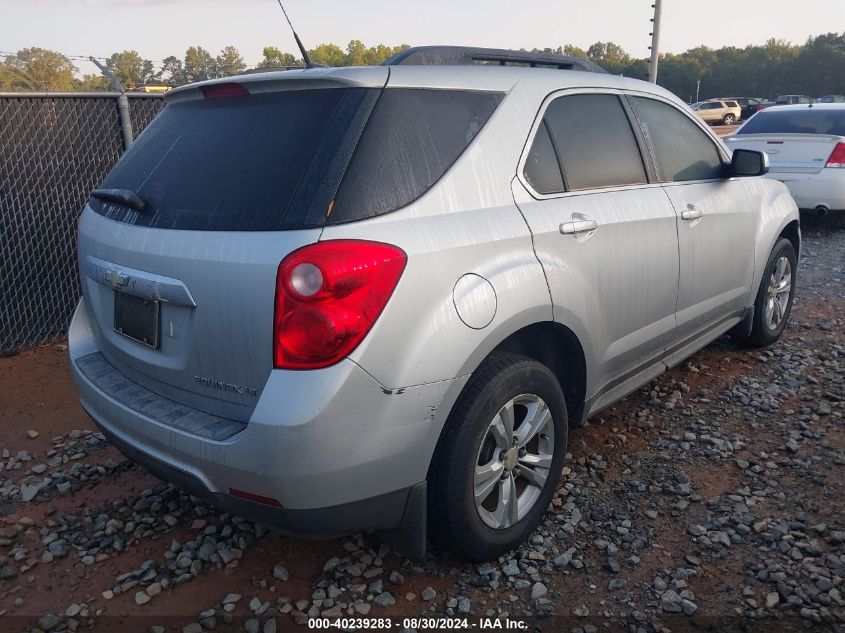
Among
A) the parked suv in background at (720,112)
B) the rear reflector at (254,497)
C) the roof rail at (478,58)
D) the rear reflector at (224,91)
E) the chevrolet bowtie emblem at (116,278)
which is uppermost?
the roof rail at (478,58)

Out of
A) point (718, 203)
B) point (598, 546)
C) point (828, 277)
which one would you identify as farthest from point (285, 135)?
point (828, 277)

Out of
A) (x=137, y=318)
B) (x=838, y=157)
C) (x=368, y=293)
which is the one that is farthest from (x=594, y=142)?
(x=838, y=157)

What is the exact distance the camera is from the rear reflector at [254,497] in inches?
83.5

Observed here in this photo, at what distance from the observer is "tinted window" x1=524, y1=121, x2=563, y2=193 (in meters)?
2.73

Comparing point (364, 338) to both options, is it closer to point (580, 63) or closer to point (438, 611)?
point (438, 611)

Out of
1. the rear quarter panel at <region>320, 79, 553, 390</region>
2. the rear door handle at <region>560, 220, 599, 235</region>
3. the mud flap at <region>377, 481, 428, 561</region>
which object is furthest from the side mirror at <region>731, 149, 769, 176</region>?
the mud flap at <region>377, 481, 428, 561</region>

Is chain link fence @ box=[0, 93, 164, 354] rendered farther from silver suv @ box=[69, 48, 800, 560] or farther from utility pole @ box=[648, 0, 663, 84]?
utility pole @ box=[648, 0, 663, 84]

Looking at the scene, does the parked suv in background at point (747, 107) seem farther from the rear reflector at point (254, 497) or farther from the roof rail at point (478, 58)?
the rear reflector at point (254, 497)

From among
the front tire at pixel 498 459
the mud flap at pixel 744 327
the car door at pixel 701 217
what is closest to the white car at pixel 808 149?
the mud flap at pixel 744 327

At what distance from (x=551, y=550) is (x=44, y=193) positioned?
4.57 meters

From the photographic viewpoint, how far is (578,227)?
281 cm

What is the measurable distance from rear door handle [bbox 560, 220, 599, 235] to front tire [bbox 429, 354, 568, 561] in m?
0.55

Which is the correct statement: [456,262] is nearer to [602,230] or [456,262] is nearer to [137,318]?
[602,230]

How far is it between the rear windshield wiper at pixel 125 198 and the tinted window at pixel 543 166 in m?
1.43
